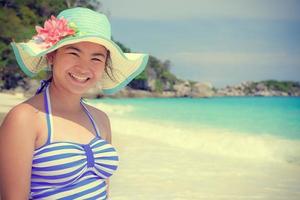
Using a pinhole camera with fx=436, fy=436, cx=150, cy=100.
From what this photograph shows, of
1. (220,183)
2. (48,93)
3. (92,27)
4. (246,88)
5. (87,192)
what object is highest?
(92,27)

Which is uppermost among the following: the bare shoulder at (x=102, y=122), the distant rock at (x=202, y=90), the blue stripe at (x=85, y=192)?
the bare shoulder at (x=102, y=122)

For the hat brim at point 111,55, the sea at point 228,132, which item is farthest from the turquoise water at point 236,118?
the hat brim at point 111,55

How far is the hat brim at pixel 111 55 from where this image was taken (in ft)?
5.39

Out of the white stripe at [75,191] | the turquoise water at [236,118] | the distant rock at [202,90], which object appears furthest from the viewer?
the distant rock at [202,90]

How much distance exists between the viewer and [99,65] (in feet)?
5.64

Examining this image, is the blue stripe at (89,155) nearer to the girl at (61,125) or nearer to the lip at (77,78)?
the girl at (61,125)

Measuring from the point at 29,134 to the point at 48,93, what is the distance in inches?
9.9

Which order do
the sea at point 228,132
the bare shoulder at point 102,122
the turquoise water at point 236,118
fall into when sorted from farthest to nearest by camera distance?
the turquoise water at point 236,118 < the sea at point 228,132 < the bare shoulder at point 102,122

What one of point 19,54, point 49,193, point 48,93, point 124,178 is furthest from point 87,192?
point 124,178

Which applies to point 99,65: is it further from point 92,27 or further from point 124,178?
point 124,178

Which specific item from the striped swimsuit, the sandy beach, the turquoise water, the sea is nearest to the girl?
the striped swimsuit

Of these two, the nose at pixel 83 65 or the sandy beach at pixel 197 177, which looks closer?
the nose at pixel 83 65

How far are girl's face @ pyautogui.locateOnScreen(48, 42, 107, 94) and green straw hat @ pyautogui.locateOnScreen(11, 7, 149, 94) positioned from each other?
0.04m

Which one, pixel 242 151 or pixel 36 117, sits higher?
pixel 36 117
